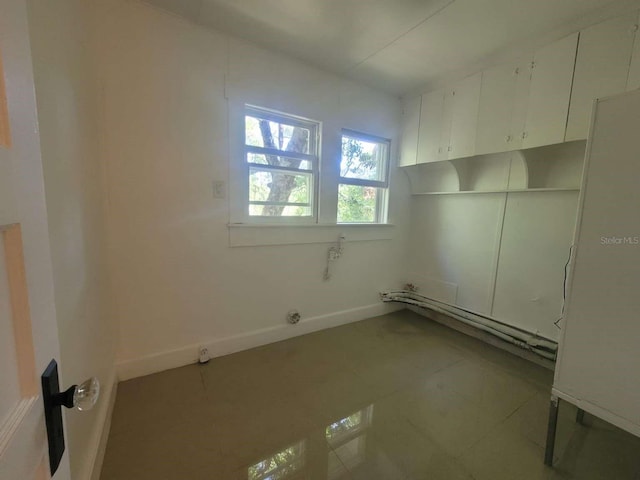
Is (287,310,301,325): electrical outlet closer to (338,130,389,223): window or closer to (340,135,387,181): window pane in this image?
(338,130,389,223): window

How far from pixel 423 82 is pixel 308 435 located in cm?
326

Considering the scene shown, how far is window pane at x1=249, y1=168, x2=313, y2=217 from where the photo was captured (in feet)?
7.64

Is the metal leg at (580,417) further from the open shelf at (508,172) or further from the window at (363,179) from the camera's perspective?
the window at (363,179)

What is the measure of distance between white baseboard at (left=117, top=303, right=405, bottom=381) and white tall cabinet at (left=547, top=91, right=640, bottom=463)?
192 centimetres

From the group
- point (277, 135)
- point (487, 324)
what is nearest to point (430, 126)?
point (277, 135)

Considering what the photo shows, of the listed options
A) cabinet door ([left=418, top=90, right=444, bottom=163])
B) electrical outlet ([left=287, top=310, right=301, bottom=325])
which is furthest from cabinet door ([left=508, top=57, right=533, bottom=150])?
electrical outlet ([left=287, top=310, right=301, bottom=325])

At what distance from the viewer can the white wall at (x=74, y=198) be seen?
0.88 m

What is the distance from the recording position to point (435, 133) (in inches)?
109

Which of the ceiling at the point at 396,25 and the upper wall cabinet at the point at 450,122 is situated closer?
the ceiling at the point at 396,25

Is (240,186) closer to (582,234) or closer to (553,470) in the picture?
(582,234)

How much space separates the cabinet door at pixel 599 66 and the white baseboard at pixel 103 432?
3323mm

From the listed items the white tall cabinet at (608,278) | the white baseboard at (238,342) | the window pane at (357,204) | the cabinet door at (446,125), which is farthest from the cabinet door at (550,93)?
the white baseboard at (238,342)

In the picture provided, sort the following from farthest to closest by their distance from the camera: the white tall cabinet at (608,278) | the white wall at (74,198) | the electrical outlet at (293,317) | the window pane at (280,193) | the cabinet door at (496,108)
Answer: the electrical outlet at (293,317) → the window pane at (280,193) → the cabinet door at (496,108) → the white tall cabinet at (608,278) → the white wall at (74,198)

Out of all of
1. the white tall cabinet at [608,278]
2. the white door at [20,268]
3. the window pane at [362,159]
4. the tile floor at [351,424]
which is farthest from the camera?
the window pane at [362,159]
